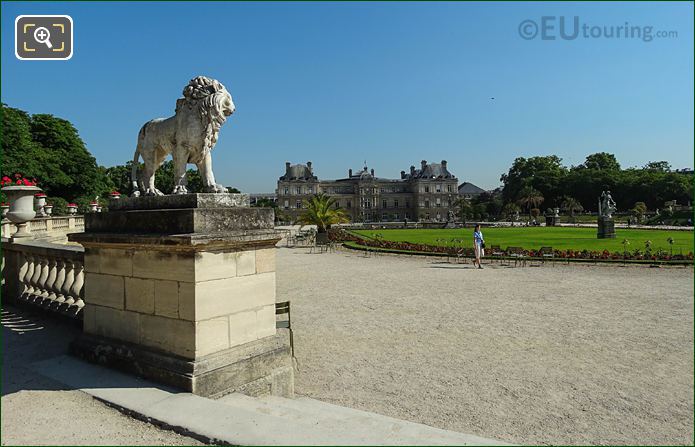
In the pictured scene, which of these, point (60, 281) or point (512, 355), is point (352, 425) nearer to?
point (512, 355)

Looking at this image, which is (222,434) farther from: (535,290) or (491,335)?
(535,290)

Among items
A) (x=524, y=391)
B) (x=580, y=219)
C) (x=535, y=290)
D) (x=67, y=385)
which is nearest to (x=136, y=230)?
(x=67, y=385)

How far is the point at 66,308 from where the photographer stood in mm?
5953

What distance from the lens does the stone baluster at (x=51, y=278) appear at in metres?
6.40

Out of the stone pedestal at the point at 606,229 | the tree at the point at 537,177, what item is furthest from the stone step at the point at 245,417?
the tree at the point at 537,177

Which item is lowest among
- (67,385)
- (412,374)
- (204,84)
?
(412,374)

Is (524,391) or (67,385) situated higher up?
(67,385)

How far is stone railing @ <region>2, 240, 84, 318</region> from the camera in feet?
19.6

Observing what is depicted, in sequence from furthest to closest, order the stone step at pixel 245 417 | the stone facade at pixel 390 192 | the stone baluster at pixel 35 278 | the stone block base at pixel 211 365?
the stone facade at pixel 390 192
the stone baluster at pixel 35 278
the stone block base at pixel 211 365
the stone step at pixel 245 417

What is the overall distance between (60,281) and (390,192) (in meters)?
114

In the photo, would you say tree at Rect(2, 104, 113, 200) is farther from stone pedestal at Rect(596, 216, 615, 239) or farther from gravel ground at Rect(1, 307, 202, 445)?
stone pedestal at Rect(596, 216, 615, 239)

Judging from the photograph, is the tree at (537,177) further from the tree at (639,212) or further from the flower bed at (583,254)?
the flower bed at (583,254)

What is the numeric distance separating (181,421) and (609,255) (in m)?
17.5

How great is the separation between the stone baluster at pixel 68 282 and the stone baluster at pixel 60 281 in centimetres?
7
